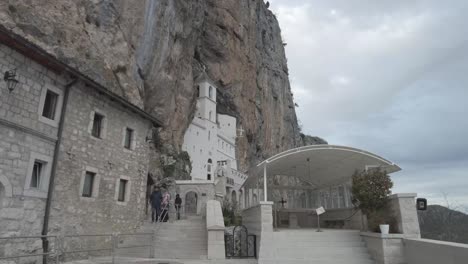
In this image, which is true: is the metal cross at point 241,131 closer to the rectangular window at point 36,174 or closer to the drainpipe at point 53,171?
the drainpipe at point 53,171

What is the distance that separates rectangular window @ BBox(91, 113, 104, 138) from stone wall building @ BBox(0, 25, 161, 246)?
1.5 inches

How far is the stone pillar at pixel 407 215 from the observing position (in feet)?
30.8

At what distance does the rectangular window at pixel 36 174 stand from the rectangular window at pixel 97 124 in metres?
2.65

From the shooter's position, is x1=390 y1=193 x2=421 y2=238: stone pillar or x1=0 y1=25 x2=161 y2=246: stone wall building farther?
x1=390 y1=193 x2=421 y2=238: stone pillar

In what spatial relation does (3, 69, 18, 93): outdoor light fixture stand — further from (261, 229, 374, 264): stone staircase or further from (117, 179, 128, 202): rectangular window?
(261, 229, 374, 264): stone staircase

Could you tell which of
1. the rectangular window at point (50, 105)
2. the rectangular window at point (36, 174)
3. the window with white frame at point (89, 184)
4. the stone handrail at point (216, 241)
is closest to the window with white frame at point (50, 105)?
the rectangular window at point (50, 105)

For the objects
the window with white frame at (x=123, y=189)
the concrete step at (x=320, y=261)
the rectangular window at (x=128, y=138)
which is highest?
the rectangular window at (x=128, y=138)

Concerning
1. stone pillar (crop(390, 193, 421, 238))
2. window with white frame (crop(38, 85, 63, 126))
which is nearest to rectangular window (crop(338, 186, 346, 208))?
stone pillar (crop(390, 193, 421, 238))

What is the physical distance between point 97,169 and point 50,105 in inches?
116

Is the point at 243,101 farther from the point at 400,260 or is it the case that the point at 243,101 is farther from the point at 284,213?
the point at 400,260

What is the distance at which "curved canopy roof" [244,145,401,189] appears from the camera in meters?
13.4

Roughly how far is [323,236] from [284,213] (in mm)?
6180

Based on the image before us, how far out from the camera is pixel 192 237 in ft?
43.4

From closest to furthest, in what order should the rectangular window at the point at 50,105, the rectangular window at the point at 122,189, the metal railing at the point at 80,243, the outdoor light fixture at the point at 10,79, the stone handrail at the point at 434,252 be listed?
the stone handrail at the point at 434,252
the metal railing at the point at 80,243
the outdoor light fixture at the point at 10,79
the rectangular window at the point at 50,105
the rectangular window at the point at 122,189
